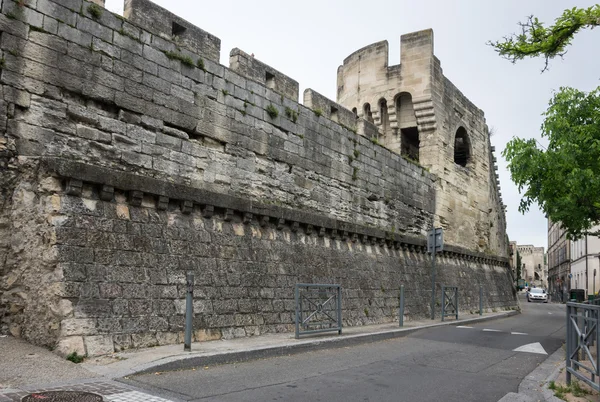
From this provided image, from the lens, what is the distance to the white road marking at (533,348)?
917 cm

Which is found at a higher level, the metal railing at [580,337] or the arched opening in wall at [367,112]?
the arched opening in wall at [367,112]

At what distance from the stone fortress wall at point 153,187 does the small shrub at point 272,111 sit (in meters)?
0.03

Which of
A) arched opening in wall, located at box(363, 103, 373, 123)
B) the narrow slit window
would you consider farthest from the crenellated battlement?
arched opening in wall, located at box(363, 103, 373, 123)

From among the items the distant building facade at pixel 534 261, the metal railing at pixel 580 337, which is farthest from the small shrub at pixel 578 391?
the distant building facade at pixel 534 261

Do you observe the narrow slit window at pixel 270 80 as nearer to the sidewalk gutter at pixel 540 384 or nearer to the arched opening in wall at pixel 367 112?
the sidewalk gutter at pixel 540 384

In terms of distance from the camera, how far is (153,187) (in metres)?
7.68

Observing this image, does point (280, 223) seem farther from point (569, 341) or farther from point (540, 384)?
point (569, 341)

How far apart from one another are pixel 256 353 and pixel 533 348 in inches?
219

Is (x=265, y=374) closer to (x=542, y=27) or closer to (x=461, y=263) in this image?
(x=542, y=27)

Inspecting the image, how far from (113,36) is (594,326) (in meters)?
7.46

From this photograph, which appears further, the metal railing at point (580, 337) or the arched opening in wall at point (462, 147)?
the arched opening in wall at point (462, 147)

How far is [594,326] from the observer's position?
514 cm

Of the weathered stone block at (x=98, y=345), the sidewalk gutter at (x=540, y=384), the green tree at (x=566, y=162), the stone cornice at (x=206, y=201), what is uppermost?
the green tree at (x=566, y=162)

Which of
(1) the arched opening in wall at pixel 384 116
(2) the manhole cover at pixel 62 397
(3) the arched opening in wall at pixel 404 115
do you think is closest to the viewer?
(2) the manhole cover at pixel 62 397
